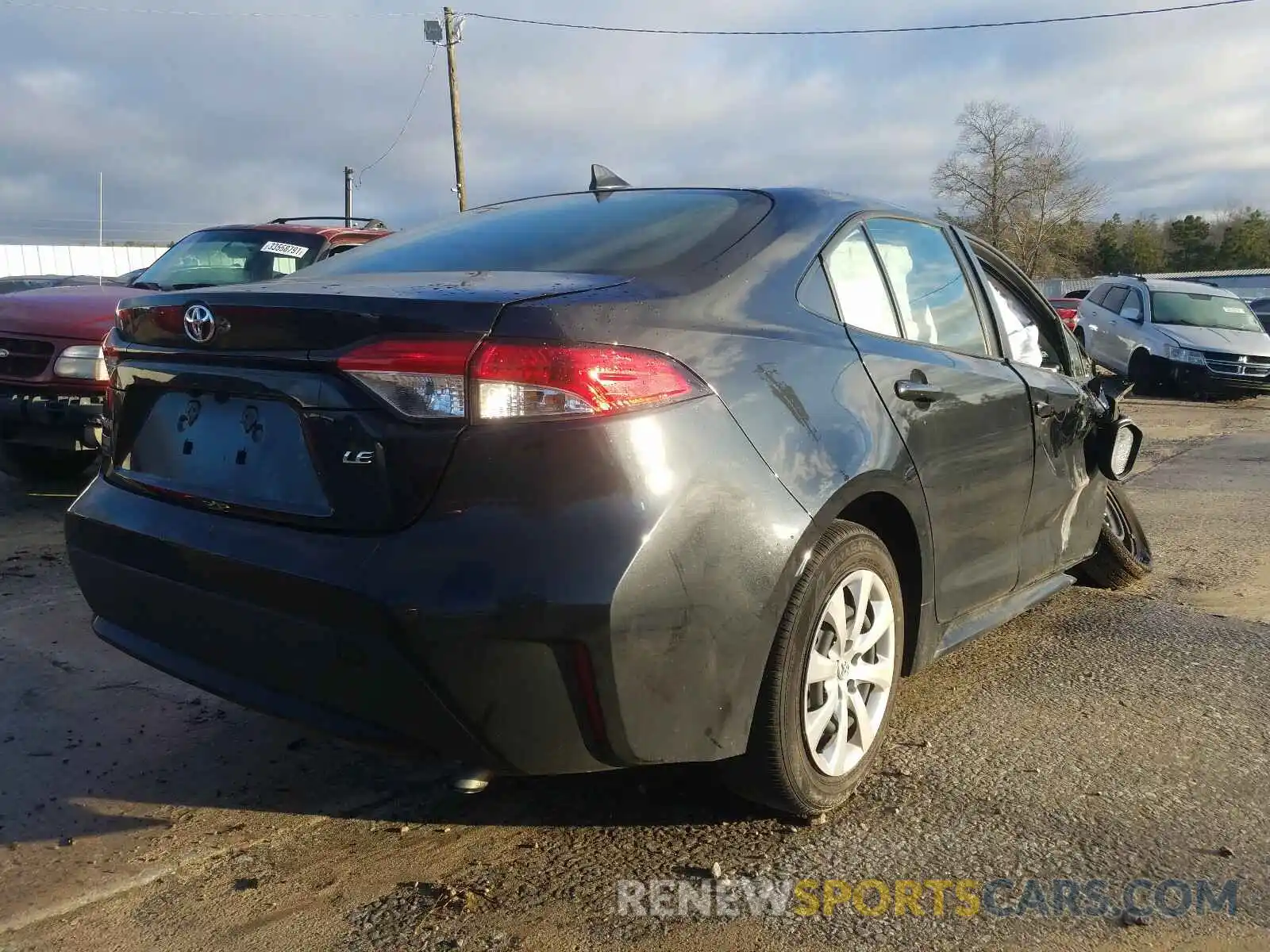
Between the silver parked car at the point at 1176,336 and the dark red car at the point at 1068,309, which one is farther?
the dark red car at the point at 1068,309

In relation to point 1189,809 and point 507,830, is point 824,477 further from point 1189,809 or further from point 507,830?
point 1189,809

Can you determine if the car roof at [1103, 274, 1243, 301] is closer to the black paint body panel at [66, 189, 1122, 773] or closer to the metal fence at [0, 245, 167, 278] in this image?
the black paint body panel at [66, 189, 1122, 773]

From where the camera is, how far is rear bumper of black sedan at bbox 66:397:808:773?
2139mm

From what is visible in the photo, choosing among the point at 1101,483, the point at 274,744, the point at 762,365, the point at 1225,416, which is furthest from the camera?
the point at 1225,416

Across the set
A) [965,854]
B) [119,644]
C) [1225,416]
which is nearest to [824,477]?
[965,854]

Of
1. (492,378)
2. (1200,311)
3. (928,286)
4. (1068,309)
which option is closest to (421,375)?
(492,378)

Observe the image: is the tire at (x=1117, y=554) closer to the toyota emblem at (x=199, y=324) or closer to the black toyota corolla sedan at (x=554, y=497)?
the black toyota corolla sedan at (x=554, y=497)

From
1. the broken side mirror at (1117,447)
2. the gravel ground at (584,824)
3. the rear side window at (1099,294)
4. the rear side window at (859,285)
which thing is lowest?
the gravel ground at (584,824)

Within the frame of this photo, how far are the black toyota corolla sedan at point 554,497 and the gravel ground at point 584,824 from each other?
1.05 ft

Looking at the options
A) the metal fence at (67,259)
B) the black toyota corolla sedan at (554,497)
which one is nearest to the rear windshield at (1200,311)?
the black toyota corolla sedan at (554,497)

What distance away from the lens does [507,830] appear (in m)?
2.82

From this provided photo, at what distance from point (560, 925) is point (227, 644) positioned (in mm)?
979

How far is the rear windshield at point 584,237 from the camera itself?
275 centimetres

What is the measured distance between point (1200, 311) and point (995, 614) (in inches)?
600
